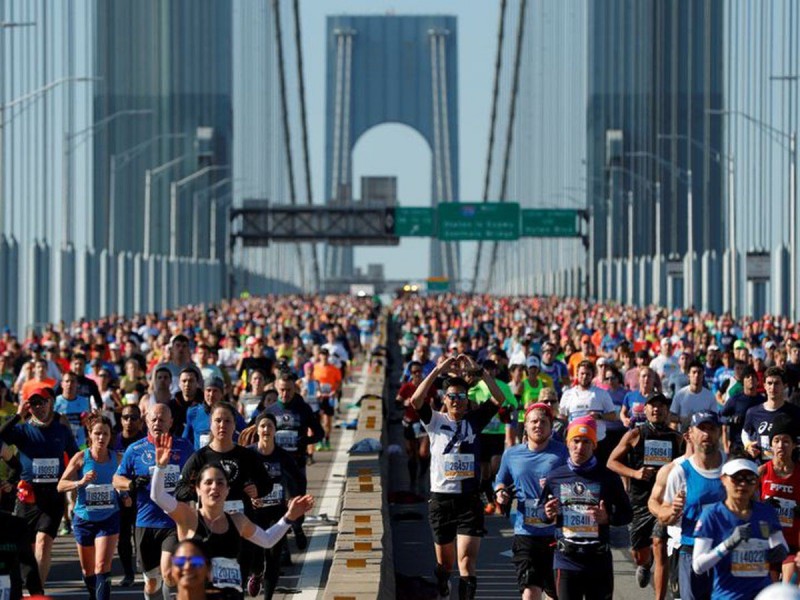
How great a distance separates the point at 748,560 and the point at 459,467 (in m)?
4.02

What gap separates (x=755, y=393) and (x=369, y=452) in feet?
14.4

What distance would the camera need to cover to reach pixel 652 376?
16781 millimetres

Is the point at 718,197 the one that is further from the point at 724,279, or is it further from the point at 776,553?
the point at 776,553

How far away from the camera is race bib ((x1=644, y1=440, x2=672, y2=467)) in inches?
537

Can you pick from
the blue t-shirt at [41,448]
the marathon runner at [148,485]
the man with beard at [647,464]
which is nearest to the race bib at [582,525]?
the man with beard at [647,464]

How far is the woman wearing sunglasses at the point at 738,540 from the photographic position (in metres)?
9.39

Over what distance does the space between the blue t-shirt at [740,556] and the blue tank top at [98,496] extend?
16.1ft

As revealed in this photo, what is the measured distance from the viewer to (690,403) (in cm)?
1662

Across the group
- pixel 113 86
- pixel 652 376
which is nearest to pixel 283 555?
pixel 652 376

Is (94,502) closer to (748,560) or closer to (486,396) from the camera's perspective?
(486,396)

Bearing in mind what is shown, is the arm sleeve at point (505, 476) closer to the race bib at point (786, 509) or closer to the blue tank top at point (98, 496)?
the race bib at point (786, 509)

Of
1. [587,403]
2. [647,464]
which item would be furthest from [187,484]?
[587,403]

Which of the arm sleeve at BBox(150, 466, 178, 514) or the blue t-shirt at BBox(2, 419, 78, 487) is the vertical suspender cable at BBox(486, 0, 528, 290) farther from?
the arm sleeve at BBox(150, 466, 178, 514)

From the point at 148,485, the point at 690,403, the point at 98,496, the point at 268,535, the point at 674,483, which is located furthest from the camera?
the point at 690,403
